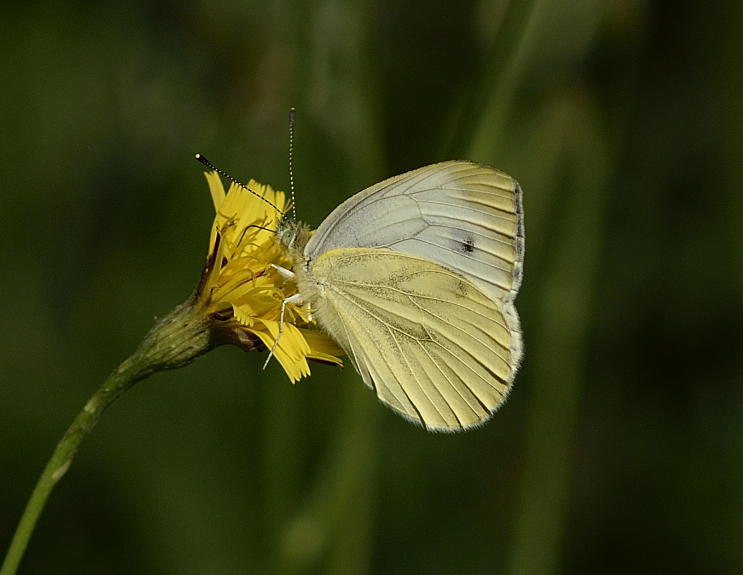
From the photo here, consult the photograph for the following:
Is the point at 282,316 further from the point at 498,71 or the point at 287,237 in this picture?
the point at 498,71

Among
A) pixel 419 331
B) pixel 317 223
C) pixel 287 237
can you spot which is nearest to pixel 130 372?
pixel 287 237

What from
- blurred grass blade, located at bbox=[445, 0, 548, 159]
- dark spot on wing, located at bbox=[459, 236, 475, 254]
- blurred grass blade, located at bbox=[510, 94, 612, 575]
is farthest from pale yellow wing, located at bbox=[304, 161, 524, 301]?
blurred grass blade, located at bbox=[510, 94, 612, 575]

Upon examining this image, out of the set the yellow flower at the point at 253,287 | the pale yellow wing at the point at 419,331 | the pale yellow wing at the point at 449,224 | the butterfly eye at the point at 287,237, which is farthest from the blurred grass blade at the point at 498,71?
the yellow flower at the point at 253,287

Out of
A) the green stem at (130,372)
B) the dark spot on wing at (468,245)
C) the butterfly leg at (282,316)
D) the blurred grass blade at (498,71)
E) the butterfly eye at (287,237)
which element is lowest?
the green stem at (130,372)

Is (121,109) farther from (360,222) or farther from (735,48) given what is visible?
(735,48)

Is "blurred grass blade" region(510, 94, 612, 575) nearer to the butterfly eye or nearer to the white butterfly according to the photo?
the white butterfly

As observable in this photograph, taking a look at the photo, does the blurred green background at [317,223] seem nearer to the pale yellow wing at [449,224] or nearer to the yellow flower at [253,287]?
the pale yellow wing at [449,224]

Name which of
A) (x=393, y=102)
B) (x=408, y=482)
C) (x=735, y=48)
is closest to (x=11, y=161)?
(x=393, y=102)
